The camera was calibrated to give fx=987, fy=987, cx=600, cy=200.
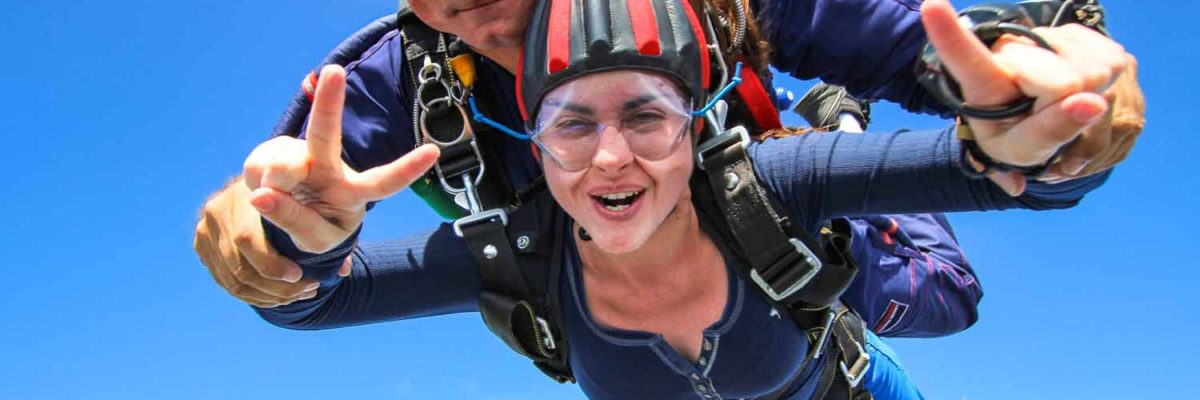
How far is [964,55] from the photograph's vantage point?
178 centimetres

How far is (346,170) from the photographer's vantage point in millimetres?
2166

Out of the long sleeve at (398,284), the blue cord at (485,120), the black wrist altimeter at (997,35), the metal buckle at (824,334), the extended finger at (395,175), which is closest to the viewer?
the black wrist altimeter at (997,35)

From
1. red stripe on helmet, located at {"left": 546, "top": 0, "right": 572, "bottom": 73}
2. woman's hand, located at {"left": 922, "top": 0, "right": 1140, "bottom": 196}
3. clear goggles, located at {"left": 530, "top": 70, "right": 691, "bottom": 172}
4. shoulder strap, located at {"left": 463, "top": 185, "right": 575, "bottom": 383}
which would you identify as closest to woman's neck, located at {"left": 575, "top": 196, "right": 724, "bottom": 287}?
shoulder strap, located at {"left": 463, "top": 185, "right": 575, "bottom": 383}

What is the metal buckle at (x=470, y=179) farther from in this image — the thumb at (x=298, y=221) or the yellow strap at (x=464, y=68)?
the thumb at (x=298, y=221)

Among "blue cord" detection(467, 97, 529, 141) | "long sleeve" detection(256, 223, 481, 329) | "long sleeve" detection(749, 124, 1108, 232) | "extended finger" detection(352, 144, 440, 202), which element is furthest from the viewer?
"long sleeve" detection(256, 223, 481, 329)

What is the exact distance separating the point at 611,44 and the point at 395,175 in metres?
0.69

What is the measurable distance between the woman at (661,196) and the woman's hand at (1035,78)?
0.03 meters

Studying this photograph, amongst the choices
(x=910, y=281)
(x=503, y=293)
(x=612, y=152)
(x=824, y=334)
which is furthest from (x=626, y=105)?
(x=910, y=281)

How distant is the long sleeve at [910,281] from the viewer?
3604 mm

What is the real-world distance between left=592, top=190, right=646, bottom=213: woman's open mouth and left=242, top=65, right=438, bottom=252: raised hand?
589 mm

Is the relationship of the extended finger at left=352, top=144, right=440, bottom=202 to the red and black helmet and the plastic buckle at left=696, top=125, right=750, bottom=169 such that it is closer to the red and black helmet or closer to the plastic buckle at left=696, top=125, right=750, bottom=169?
the red and black helmet

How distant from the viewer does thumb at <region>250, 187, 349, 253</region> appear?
2051 mm

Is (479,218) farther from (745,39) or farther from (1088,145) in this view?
(1088,145)

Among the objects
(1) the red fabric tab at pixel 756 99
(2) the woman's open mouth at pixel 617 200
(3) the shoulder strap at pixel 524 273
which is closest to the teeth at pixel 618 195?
(2) the woman's open mouth at pixel 617 200
